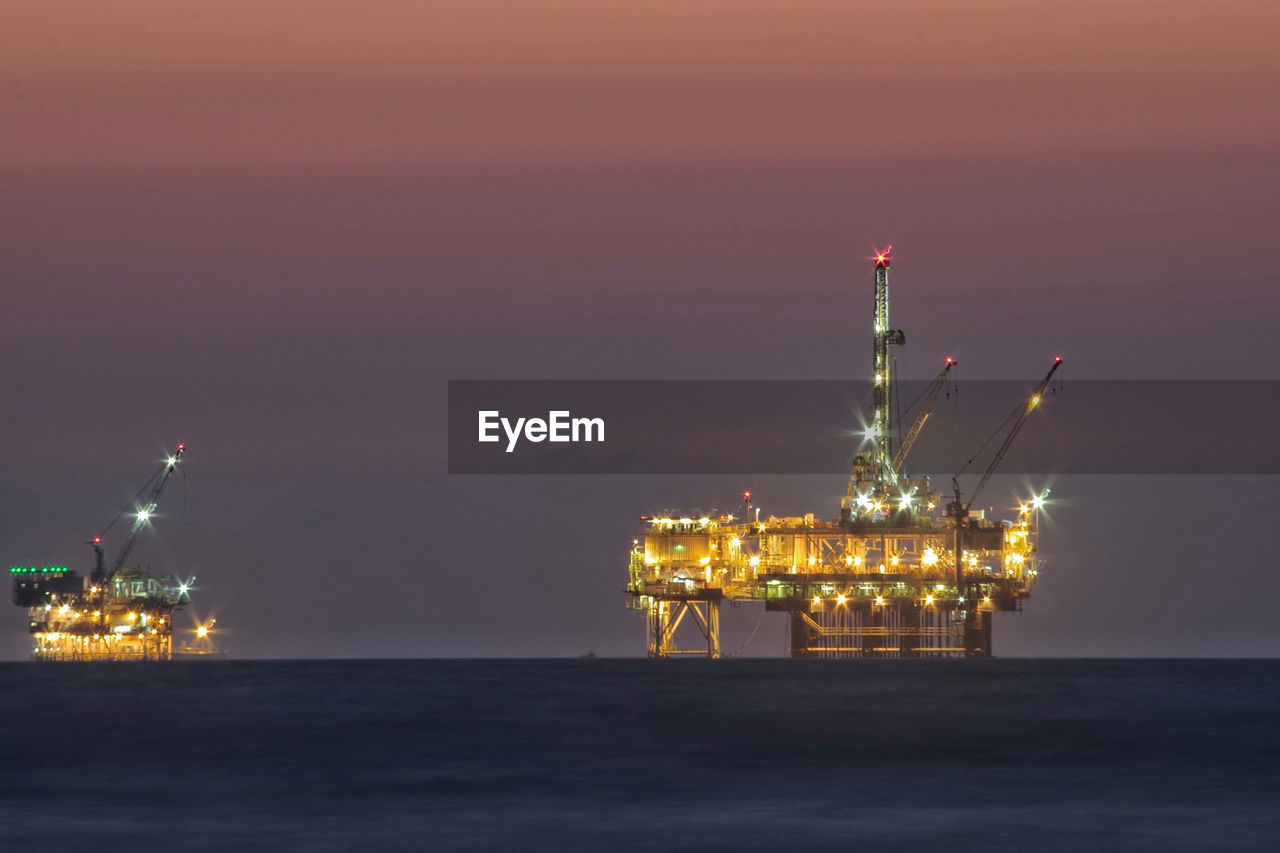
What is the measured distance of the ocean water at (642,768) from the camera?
175ft

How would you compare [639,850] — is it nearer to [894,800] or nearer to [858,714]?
[894,800]

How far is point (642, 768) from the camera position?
243 ft

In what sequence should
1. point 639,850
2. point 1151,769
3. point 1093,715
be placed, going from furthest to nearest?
point 1093,715, point 1151,769, point 639,850

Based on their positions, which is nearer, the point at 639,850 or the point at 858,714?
the point at 639,850

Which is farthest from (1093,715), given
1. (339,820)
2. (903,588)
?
(903,588)

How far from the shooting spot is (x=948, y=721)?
3809 inches

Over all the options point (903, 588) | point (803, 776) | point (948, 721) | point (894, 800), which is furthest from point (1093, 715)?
point (903, 588)

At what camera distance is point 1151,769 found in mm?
73875

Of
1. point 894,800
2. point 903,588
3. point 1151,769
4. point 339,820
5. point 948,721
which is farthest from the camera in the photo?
point 903,588

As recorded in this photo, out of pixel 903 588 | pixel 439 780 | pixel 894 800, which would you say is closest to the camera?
pixel 894 800

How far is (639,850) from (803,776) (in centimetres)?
2129

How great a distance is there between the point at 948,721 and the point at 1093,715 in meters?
11.7

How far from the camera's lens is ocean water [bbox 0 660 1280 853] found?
53.4 meters

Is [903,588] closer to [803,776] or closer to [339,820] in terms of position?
[803,776]
